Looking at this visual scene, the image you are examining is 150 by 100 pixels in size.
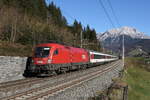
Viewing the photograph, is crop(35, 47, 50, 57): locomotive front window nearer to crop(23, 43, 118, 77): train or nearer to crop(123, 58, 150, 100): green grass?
crop(23, 43, 118, 77): train

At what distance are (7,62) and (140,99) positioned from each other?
14.1 metres

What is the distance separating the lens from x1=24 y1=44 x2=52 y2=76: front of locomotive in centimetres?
2073

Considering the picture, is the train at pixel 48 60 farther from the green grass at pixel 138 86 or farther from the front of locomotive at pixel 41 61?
the green grass at pixel 138 86

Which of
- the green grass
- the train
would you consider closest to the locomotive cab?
the train

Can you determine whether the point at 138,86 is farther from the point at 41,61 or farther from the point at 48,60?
the point at 41,61

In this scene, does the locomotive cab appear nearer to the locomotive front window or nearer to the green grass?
the locomotive front window

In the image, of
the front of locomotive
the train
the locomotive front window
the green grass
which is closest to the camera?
the front of locomotive

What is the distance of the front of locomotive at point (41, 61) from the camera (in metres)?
20.7

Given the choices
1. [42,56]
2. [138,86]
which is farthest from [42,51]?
[138,86]

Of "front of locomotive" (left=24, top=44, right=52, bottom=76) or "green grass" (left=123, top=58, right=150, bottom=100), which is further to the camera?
"green grass" (left=123, top=58, right=150, bottom=100)

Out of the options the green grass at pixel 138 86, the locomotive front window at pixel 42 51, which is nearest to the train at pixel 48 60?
the locomotive front window at pixel 42 51

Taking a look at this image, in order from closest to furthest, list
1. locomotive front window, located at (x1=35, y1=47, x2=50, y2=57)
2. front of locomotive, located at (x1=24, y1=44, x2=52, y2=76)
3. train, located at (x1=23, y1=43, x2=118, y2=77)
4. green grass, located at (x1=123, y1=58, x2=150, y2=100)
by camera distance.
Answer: front of locomotive, located at (x1=24, y1=44, x2=52, y2=76) < train, located at (x1=23, y1=43, x2=118, y2=77) < locomotive front window, located at (x1=35, y1=47, x2=50, y2=57) < green grass, located at (x1=123, y1=58, x2=150, y2=100)

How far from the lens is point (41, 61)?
2088 centimetres

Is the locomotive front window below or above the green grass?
above
